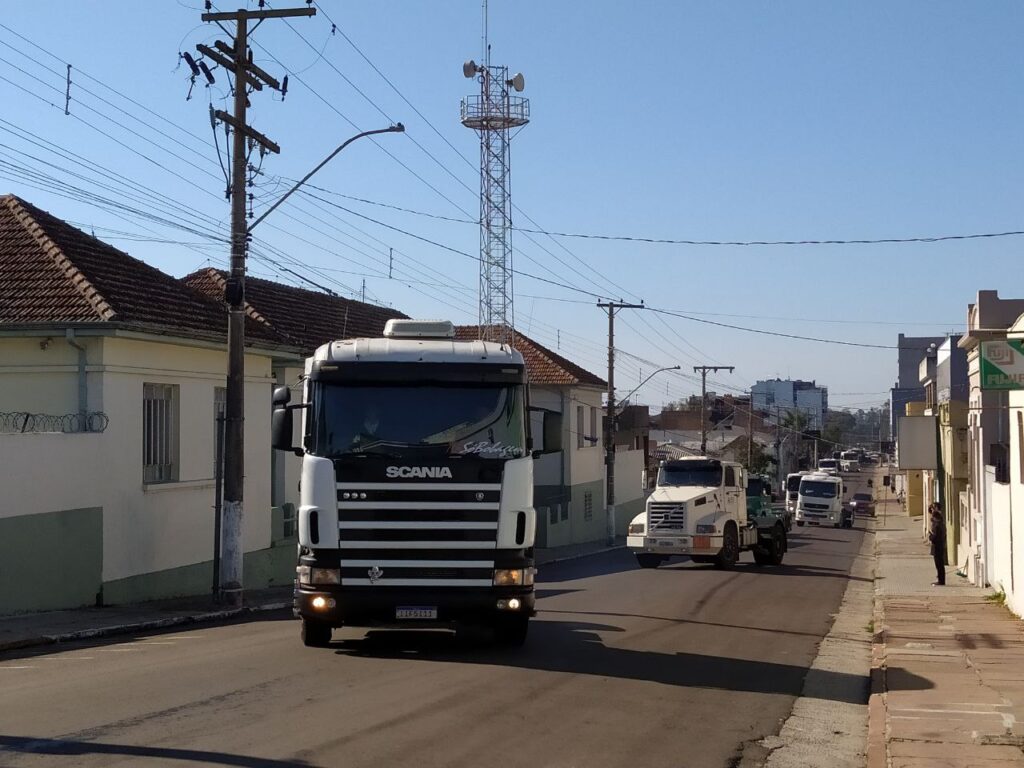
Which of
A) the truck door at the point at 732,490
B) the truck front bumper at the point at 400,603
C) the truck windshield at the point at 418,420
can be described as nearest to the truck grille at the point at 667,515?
the truck door at the point at 732,490

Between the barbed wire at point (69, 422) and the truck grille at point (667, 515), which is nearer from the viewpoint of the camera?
the barbed wire at point (69, 422)

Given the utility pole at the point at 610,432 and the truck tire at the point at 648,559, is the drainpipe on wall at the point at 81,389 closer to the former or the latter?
the truck tire at the point at 648,559

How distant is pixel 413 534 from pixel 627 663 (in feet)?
9.40

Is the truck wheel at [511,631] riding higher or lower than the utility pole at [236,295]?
lower

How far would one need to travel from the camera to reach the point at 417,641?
15141 mm

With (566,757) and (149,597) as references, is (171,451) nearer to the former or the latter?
(149,597)

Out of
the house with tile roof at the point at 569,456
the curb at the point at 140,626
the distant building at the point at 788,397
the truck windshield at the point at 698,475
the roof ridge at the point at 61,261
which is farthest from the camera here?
the distant building at the point at 788,397

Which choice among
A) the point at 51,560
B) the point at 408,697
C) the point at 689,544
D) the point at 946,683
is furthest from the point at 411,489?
the point at 689,544

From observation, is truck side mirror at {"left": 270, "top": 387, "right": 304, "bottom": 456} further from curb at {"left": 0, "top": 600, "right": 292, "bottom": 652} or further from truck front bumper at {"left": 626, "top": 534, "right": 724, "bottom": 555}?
truck front bumper at {"left": 626, "top": 534, "right": 724, "bottom": 555}

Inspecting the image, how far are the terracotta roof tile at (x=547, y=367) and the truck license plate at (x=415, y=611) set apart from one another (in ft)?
124

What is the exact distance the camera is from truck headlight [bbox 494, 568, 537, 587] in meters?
13.0

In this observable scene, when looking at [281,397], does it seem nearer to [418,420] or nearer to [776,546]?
[418,420]

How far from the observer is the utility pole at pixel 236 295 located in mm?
20781

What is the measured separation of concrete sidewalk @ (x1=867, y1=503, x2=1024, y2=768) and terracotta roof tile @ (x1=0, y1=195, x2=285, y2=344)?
Result: 13.6 meters
